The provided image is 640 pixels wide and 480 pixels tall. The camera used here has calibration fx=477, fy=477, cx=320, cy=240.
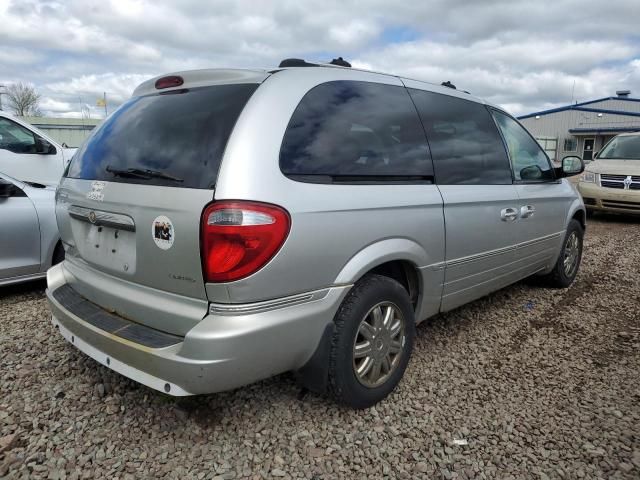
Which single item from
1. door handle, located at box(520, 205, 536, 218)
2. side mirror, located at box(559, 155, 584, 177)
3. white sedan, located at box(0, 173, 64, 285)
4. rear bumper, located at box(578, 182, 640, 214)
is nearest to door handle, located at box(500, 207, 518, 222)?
door handle, located at box(520, 205, 536, 218)

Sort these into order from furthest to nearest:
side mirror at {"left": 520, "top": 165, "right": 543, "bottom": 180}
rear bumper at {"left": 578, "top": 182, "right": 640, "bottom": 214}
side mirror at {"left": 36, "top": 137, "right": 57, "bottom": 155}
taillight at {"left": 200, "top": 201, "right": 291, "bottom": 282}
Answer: rear bumper at {"left": 578, "top": 182, "right": 640, "bottom": 214}
side mirror at {"left": 36, "top": 137, "right": 57, "bottom": 155}
side mirror at {"left": 520, "top": 165, "right": 543, "bottom": 180}
taillight at {"left": 200, "top": 201, "right": 291, "bottom": 282}

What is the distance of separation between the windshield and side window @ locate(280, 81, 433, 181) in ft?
29.1

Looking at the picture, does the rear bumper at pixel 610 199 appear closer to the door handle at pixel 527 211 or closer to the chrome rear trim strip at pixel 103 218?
the door handle at pixel 527 211

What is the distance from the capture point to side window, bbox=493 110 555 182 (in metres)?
3.74

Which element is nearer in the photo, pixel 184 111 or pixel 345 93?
Result: pixel 184 111

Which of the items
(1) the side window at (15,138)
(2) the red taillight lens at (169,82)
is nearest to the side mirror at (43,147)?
(1) the side window at (15,138)

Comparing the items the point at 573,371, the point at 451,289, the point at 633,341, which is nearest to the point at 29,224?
the point at 451,289

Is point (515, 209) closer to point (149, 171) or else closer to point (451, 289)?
point (451, 289)

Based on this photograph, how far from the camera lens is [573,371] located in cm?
304

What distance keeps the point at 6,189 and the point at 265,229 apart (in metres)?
3.20

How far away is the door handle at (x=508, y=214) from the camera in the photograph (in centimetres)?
338

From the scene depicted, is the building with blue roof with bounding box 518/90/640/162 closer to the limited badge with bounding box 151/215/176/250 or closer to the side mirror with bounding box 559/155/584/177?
the side mirror with bounding box 559/155/584/177

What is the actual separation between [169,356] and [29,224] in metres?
2.87

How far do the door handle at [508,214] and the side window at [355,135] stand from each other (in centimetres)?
87
